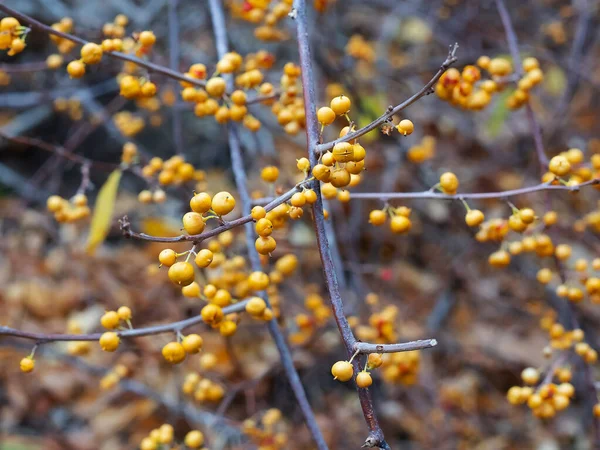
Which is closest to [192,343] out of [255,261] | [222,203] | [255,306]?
[255,306]

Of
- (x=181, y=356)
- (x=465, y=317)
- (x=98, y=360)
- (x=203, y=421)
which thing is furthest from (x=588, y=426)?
(x=98, y=360)

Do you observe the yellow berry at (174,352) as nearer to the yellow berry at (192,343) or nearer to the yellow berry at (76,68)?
the yellow berry at (192,343)

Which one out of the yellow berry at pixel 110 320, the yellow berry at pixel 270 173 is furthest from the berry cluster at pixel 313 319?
the yellow berry at pixel 110 320

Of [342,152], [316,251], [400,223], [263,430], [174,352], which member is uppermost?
[342,152]

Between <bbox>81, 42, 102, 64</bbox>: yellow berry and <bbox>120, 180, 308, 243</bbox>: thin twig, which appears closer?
<bbox>120, 180, 308, 243</bbox>: thin twig

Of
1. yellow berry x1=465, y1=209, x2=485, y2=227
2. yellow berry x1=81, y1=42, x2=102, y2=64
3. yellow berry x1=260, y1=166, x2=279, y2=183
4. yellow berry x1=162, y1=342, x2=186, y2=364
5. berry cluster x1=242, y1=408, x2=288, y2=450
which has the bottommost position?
berry cluster x1=242, y1=408, x2=288, y2=450

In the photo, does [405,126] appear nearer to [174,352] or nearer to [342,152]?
[342,152]

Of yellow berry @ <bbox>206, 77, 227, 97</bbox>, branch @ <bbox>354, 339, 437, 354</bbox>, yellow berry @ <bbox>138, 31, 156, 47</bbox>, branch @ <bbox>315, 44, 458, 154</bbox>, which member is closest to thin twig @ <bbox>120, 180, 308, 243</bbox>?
branch @ <bbox>315, 44, 458, 154</bbox>

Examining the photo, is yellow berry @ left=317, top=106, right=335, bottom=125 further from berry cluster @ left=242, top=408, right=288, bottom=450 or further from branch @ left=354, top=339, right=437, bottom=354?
berry cluster @ left=242, top=408, right=288, bottom=450
